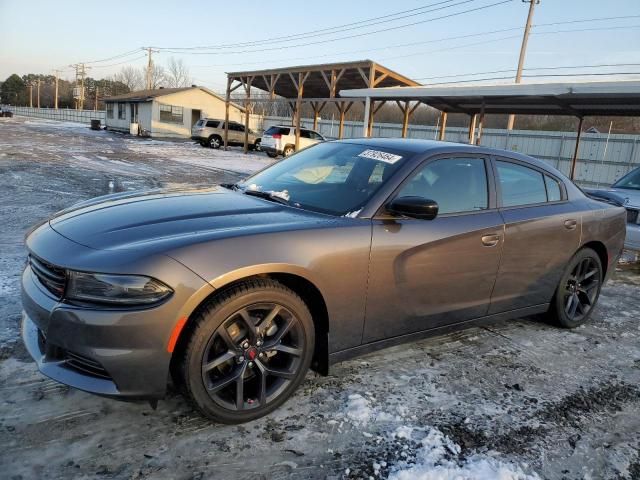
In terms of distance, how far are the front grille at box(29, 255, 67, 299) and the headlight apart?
7.0 inches

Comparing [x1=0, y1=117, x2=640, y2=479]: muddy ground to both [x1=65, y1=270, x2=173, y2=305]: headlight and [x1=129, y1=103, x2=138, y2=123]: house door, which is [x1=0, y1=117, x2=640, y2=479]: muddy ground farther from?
[x1=129, y1=103, x2=138, y2=123]: house door

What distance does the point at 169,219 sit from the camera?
272 cm

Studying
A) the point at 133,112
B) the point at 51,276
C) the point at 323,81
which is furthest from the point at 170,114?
the point at 51,276

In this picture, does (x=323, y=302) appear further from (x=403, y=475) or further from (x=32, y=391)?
(x=32, y=391)

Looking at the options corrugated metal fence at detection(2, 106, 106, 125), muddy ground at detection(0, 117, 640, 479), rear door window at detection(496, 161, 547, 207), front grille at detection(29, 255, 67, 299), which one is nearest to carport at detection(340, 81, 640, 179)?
→ rear door window at detection(496, 161, 547, 207)

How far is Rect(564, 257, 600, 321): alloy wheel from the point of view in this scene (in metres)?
4.39

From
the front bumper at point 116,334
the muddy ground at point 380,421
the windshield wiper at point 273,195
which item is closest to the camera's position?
the front bumper at point 116,334

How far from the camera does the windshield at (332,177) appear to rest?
3.14 meters

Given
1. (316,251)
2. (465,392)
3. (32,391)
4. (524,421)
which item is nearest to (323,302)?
(316,251)

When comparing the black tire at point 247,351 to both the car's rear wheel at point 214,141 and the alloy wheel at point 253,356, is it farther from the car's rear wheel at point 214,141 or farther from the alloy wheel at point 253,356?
the car's rear wheel at point 214,141

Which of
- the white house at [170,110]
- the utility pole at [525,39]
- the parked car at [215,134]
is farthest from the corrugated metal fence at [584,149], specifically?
the white house at [170,110]

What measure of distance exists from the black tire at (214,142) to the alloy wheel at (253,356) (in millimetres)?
29805

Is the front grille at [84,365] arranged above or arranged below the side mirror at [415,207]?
below

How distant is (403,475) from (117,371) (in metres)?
1.43
